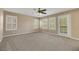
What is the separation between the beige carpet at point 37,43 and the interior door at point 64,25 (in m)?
0.11

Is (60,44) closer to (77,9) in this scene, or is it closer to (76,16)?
(76,16)

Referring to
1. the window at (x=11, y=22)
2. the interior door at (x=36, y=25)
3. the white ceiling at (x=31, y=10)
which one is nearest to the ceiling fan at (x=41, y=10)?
the white ceiling at (x=31, y=10)

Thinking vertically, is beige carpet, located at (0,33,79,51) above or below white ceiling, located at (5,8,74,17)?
below

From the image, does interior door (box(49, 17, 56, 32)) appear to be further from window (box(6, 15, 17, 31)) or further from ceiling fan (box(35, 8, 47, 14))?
window (box(6, 15, 17, 31))

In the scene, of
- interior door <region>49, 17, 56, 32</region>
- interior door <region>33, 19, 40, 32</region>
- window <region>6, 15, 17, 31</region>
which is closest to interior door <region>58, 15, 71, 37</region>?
interior door <region>49, 17, 56, 32</region>

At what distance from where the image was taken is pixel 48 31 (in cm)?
187

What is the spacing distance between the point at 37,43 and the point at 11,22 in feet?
2.02

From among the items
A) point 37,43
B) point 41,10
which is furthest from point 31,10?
point 37,43

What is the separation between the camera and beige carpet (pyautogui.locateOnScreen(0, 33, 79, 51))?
5.72ft

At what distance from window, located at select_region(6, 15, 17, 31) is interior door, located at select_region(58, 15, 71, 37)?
0.84m

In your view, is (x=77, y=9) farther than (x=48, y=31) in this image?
No
